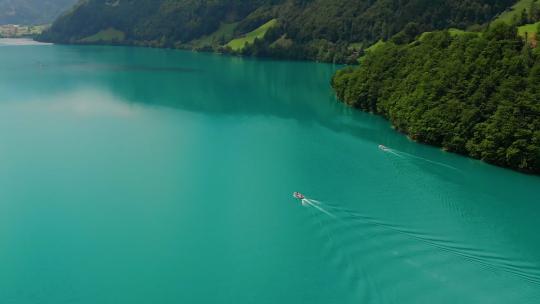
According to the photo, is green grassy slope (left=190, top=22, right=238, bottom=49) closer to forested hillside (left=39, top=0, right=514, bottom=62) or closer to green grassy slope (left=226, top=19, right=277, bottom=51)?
forested hillside (left=39, top=0, right=514, bottom=62)

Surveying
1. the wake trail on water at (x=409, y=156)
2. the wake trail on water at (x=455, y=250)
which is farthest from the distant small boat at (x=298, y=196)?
the wake trail on water at (x=409, y=156)

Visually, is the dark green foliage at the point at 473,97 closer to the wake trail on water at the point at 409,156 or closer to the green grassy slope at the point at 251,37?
the wake trail on water at the point at 409,156

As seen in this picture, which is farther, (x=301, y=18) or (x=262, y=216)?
(x=301, y=18)

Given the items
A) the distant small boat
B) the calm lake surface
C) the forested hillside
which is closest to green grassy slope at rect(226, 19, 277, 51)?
the forested hillside

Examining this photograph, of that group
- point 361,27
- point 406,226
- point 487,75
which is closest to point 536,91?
point 487,75

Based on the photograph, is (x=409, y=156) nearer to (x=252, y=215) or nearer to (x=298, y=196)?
(x=298, y=196)

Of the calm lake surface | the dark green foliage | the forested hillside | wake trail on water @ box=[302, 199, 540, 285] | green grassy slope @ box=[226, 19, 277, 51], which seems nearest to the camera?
the calm lake surface

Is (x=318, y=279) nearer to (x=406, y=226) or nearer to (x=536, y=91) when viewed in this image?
(x=406, y=226)
